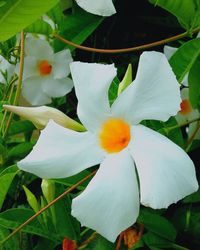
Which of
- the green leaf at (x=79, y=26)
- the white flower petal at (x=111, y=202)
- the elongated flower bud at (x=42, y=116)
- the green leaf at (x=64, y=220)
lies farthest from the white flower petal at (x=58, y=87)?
the white flower petal at (x=111, y=202)

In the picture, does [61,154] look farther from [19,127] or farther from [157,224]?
[19,127]

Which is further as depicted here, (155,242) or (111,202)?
(155,242)

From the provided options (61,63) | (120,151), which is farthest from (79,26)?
(120,151)

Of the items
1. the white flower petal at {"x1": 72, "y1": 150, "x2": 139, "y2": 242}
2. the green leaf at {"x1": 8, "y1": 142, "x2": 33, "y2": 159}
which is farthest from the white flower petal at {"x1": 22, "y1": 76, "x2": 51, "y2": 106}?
the white flower petal at {"x1": 72, "y1": 150, "x2": 139, "y2": 242}

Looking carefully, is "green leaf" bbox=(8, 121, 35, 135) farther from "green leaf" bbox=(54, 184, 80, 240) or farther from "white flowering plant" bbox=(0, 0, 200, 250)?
"green leaf" bbox=(54, 184, 80, 240)

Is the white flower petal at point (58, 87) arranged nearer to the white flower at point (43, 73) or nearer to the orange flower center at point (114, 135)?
the white flower at point (43, 73)

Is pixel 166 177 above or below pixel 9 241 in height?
above
